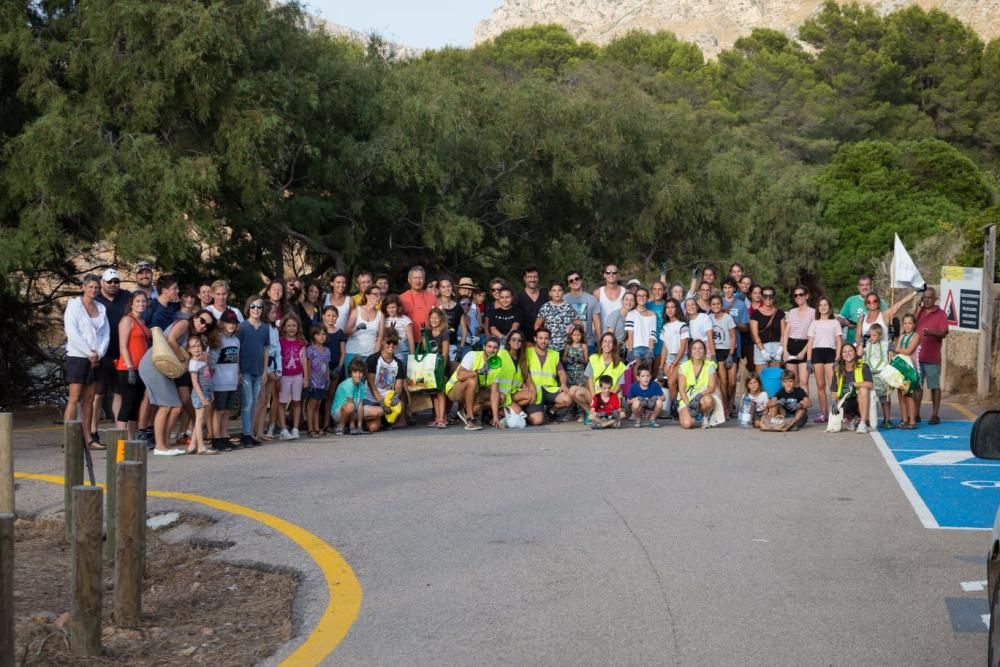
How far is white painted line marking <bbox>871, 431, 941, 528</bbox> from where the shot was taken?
9.79 meters

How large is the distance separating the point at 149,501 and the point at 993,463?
823cm

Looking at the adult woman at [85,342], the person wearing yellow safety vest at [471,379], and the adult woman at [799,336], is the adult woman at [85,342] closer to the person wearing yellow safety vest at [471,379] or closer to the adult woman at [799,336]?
the person wearing yellow safety vest at [471,379]

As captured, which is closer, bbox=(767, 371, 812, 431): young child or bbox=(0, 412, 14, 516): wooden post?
bbox=(0, 412, 14, 516): wooden post

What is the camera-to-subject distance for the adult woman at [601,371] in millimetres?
15986

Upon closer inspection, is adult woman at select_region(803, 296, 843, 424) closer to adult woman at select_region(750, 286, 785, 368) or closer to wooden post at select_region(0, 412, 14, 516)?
adult woman at select_region(750, 286, 785, 368)

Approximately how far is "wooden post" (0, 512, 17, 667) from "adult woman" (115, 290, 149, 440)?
7915 mm

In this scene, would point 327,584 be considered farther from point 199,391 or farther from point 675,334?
point 675,334

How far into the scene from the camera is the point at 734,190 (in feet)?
110

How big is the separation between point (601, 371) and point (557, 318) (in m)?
0.98

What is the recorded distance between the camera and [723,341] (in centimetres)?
1664

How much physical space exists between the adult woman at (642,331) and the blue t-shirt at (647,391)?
24.0 inches

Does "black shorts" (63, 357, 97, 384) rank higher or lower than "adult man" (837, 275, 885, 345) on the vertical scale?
lower

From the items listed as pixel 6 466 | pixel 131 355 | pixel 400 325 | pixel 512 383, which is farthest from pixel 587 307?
pixel 6 466

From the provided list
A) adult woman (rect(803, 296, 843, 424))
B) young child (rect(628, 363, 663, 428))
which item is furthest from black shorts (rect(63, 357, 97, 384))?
adult woman (rect(803, 296, 843, 424))
